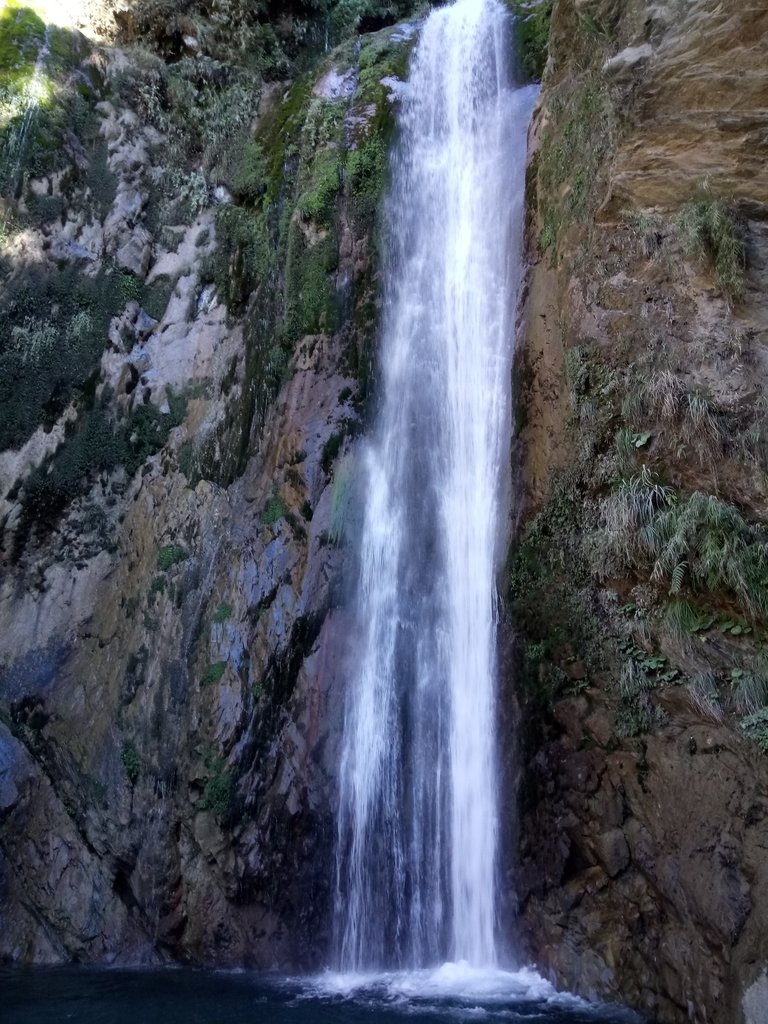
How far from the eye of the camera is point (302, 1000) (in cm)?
741

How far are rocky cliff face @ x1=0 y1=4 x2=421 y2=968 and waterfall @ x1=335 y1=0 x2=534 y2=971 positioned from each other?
0.43m

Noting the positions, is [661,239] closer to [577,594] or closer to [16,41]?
[577,594]

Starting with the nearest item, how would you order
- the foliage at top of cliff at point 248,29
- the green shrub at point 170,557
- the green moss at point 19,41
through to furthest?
the green shrub at point 170,557
the green moss at point 19,41
the foliage at top of cliff at point 248,29

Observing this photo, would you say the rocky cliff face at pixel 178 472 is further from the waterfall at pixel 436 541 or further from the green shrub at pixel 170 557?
the waterfall at pixel 436 541

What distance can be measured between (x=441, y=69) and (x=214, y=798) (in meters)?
13.0

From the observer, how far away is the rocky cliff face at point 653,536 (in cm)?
689

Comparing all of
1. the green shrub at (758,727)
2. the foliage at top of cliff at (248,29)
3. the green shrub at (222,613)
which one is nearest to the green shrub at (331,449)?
the green shrub at (222,613)

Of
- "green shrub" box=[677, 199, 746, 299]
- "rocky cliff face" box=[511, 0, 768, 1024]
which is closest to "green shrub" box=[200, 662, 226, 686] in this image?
"rocky cliff face" box=[511, 0, 768, 1024]

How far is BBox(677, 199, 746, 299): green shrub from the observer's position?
811 centimetres

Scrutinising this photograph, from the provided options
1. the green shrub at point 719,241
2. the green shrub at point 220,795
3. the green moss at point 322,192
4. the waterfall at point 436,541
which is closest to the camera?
the green shrub at point 719,241

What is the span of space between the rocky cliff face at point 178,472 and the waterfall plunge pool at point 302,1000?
1085mm

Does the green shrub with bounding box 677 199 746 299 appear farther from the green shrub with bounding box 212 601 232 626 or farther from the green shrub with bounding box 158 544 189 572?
the green shrub with bounding box 158 544 189 572

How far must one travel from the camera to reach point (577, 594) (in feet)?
28.2

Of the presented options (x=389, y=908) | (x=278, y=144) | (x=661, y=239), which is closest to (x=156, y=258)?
(x=278, y=144)
